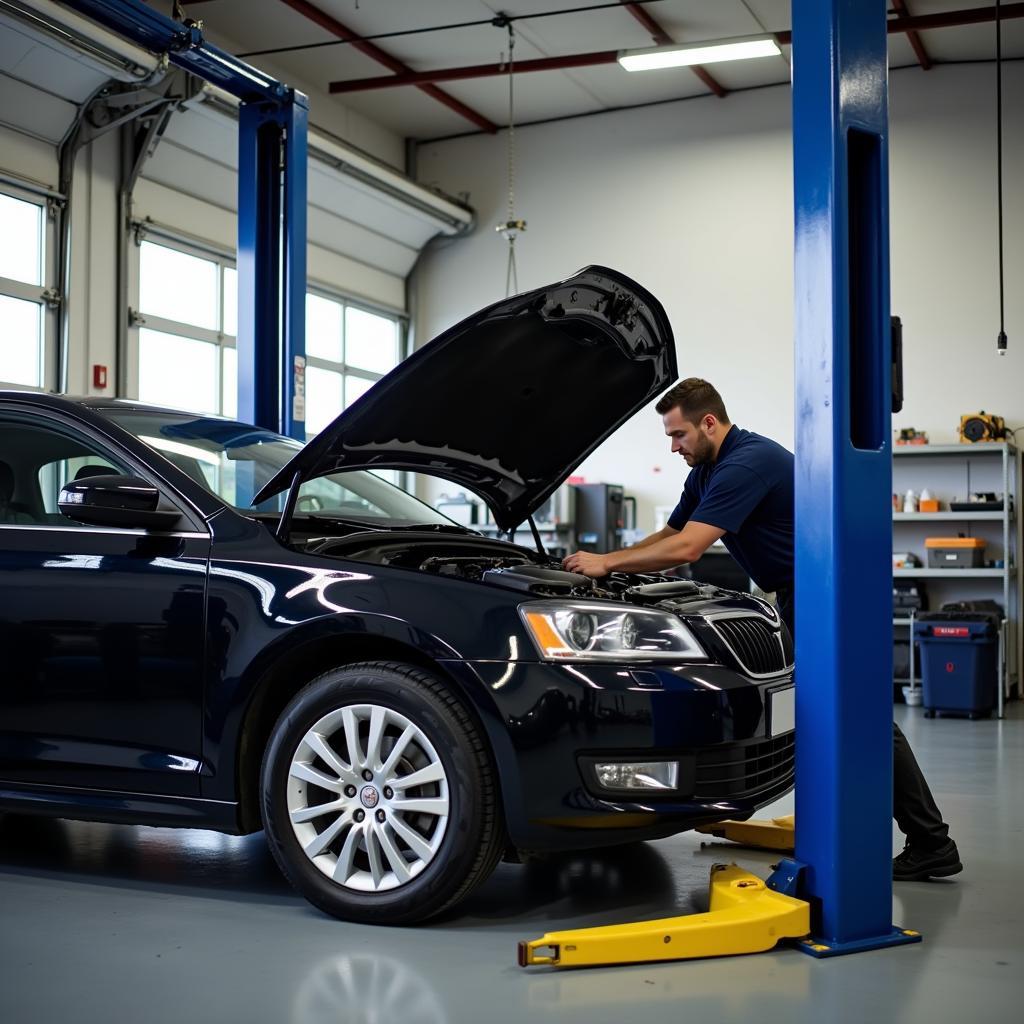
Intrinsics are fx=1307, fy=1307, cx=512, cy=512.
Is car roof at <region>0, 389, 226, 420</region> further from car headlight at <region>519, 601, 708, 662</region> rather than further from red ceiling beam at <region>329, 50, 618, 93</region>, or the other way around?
red ceiling beam at <region>329, 50, 618, 93</region>

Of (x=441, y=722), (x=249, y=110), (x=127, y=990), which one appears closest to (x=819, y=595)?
(x=441, y=722)

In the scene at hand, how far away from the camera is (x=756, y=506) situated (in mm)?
3768

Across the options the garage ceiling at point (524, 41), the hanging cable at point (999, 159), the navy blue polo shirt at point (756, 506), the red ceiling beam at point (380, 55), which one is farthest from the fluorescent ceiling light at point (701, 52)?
the navy blue polo shirt at point (756, 506)

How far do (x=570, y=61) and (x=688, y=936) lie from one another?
32.1 feet

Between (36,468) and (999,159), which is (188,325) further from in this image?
(36,468)

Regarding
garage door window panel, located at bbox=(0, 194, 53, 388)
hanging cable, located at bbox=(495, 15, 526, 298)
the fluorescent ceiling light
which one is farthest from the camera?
hanging cable, located at bbox=(495, 15, 526, 298)

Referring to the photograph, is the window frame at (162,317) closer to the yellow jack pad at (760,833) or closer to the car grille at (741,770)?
the yellow jack pad at (760,833)

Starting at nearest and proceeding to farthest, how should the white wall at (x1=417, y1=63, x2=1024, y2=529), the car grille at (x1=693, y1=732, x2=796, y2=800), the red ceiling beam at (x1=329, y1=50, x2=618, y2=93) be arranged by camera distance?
the car grille at (x1=693, y1=732, x2=796, y2=800) < the white wall at (x1=417, y1=63, x2=1024, y2=529) < the red ceiling beam at (x1=329, y1=50, x2=618, y2=93)

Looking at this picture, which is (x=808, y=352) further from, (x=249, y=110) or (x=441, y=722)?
(x=249, y=110)

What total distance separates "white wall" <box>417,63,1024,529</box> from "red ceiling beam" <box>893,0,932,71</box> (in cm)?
17

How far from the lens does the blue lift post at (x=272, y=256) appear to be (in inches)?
272

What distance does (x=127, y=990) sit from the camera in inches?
104

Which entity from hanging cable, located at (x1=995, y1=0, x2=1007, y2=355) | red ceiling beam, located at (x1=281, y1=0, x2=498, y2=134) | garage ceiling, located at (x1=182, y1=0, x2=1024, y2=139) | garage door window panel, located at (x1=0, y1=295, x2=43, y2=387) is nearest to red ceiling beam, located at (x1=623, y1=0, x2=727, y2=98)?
garage ceiling, located at (x1=182, y1=0, x2=1024, y2=139)

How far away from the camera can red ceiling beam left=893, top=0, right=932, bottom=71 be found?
1013cm
